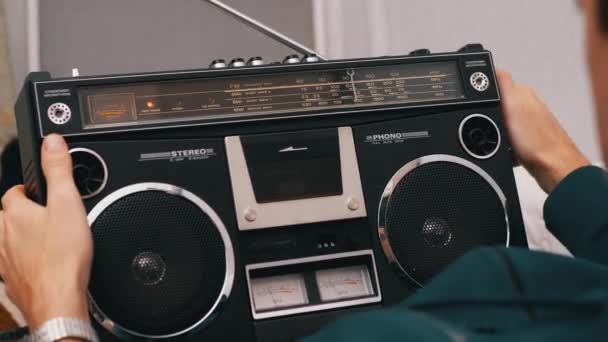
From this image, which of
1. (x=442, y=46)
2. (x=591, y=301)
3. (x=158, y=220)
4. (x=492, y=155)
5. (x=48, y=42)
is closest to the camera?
(x=591, y=301)

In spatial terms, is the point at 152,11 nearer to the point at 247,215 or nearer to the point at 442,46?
the point at 442,46

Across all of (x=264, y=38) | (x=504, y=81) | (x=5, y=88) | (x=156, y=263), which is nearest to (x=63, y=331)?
(x=156, y=263)

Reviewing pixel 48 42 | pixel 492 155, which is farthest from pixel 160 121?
pixel 48 42

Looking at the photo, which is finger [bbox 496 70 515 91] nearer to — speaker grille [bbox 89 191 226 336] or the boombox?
the boombox

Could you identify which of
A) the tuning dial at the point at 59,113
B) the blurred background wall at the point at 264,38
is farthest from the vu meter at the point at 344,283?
the blurred background wall at the point at 264,38

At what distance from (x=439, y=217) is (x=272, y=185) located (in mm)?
203

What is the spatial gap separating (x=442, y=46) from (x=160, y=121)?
3.40 ft

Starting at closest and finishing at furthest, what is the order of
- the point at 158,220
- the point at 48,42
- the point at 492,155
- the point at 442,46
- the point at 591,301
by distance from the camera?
the point at 591,301, the point at 158,220, the point at 492,155, the point at 48,42, the point at 442,46

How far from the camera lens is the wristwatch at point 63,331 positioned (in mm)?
841

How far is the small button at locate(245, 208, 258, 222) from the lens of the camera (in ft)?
3.25

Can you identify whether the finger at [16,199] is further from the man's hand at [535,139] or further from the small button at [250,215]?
the man's hand at [535,139]

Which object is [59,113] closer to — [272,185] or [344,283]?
[272,185]

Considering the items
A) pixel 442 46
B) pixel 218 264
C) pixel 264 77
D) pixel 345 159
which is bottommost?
pixel 218 264

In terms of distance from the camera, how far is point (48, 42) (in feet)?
5.50
